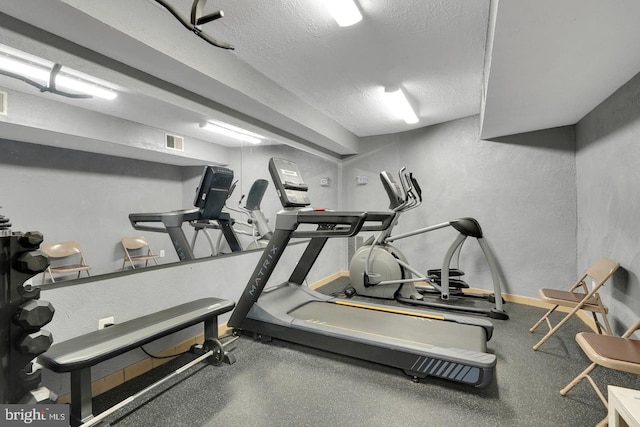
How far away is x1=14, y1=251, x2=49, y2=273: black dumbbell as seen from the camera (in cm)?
117

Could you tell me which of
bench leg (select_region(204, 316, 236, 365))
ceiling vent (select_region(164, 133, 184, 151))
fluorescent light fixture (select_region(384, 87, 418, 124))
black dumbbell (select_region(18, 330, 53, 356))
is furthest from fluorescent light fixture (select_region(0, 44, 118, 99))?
fluorescent light fixture (select_region(384, 87, 418, 124))

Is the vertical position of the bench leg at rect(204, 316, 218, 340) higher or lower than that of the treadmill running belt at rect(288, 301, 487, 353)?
higher

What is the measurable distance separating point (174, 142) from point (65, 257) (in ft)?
4.01

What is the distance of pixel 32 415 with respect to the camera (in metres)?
1.24

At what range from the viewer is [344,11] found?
2.02m

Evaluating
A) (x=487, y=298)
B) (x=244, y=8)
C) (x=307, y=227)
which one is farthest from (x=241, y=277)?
(x=487, y=298)

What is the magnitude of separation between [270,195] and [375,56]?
2.17 m

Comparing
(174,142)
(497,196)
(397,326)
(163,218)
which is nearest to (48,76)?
(174,142)

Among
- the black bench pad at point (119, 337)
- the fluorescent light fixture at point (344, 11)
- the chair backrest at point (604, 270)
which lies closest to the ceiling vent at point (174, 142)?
the black bench pad at point (119, 337)

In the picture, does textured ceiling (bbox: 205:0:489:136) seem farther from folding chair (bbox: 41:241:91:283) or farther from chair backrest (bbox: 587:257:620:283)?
chair backrest (bbox: 587:257:620:283)

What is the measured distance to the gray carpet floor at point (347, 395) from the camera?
5.54 ft

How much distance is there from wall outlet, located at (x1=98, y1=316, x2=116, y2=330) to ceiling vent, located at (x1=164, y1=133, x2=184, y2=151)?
1.42 meters

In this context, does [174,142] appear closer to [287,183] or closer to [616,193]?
[287,183]

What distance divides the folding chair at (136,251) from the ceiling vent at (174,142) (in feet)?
2.74
